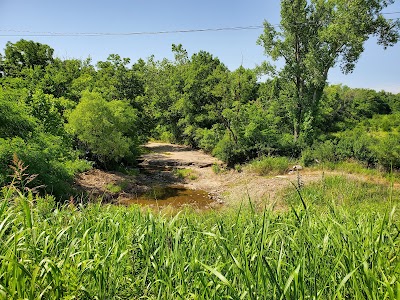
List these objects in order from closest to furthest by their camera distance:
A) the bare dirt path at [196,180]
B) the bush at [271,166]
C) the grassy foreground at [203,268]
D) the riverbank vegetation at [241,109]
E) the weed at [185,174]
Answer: the grassy foreground at [203,268] → the riverbank vegetation at [241,109] → the bare dirt path at [196,180] → the bush at [271,166] → the weed at [185,174]

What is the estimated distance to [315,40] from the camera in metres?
16.0

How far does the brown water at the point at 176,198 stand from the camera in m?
12.1

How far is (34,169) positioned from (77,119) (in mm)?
6300

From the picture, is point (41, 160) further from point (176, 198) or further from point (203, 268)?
point (203, 268)

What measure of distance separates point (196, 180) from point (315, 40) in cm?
1045

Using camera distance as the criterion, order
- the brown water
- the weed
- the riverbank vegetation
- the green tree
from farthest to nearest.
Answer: the weed
the green tree
the brown water
the riverbank vegetation

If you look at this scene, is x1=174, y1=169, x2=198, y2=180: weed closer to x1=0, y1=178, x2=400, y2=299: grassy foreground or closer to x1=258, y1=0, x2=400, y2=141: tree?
x1=258, y1=0, x2=400, y2=141: tree

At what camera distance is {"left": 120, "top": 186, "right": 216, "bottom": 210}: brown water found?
1213 centimetres

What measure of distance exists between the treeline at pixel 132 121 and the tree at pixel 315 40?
0.58 meters

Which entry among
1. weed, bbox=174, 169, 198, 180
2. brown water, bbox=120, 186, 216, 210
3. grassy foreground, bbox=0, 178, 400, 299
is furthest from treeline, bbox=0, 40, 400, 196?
grassy foreground, bbox=0, 178, 400, 299

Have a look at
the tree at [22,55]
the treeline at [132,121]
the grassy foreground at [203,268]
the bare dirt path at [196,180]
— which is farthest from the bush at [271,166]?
the tree at [22,55]

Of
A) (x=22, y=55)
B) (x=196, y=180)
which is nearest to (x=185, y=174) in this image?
(x=196, y=180)

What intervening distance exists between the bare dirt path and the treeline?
118 cm

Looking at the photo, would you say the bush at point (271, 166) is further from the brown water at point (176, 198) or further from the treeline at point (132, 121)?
the brown water at point (176, 198)
